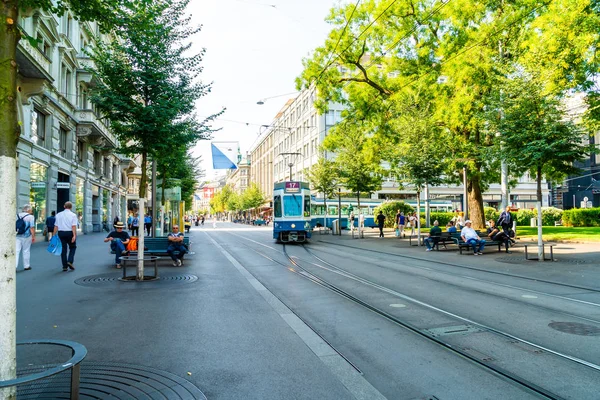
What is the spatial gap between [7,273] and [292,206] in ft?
69.0

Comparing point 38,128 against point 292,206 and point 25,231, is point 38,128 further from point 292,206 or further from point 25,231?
point 25,231

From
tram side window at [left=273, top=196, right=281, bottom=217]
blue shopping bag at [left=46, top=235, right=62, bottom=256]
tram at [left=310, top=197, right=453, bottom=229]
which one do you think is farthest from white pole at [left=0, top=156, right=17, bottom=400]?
tram at [left=310, top=197, right=453, bottom=229]

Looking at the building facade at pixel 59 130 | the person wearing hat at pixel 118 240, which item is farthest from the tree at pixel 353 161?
the person wearing hat at pixel 118 240

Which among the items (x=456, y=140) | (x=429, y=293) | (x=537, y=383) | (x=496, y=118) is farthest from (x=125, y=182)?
(x=537, y=383)

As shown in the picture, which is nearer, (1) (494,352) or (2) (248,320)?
(1) (494,352)

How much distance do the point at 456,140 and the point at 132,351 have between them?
65.6 ft

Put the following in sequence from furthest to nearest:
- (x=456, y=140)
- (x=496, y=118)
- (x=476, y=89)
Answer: (x=456, y=140)
(x=476, y=89)
(x=496, y=118)

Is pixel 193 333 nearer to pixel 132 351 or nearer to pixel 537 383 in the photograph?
pixel 132 351

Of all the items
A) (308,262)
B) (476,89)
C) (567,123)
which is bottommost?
(308,262)

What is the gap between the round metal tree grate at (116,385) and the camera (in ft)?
11.7

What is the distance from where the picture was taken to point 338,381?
13.1 ft

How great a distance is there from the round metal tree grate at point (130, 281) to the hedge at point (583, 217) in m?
35.8

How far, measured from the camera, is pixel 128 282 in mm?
9859

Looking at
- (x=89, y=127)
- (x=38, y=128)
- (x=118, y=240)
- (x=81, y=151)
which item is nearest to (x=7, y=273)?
(x=118, y=240)
